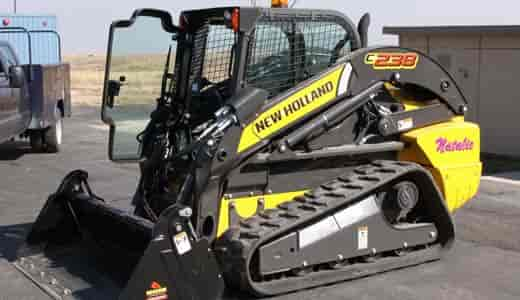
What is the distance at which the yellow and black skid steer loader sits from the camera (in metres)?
6.39

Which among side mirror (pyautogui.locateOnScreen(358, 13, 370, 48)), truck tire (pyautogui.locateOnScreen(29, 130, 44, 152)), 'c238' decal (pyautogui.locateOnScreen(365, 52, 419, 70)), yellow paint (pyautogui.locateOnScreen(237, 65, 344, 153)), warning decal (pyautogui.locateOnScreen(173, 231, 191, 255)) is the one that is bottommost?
truck tire (pyautogui.locateOnScreen(29, 130, 44, 152))

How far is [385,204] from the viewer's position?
7238 millimetres

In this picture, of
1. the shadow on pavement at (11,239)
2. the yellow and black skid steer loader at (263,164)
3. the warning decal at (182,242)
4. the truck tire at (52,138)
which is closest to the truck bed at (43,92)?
the truck tire at (52,138)

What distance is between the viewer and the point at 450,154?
775 centimetres

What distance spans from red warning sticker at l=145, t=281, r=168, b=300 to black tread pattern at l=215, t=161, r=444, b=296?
2.15 feet

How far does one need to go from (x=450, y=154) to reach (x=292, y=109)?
1.86 metres

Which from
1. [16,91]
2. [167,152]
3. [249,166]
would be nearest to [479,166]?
[249,166]

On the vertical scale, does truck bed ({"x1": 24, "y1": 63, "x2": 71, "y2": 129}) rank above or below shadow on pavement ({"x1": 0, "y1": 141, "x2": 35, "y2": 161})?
above

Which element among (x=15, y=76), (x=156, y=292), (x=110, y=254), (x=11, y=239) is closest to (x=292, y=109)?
(x=156, y=292)

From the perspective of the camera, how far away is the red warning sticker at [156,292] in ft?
19.0

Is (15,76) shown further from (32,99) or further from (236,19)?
(236,19)

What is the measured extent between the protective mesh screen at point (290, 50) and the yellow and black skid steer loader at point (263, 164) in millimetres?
12

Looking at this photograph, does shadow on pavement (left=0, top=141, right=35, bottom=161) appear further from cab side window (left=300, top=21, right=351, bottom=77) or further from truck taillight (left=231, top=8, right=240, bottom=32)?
truck taillight (left=231, top=8, right=240, bottom=32)

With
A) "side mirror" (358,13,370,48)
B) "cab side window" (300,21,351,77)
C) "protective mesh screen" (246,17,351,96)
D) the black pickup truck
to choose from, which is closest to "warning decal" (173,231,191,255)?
"protective mesh screen" (246,17,351,96)
